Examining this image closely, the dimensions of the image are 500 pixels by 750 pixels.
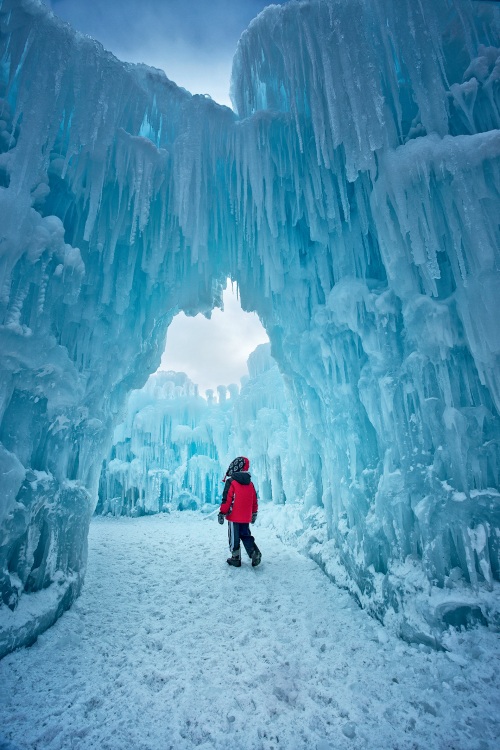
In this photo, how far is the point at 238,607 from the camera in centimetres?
487

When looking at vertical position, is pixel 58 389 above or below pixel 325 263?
below

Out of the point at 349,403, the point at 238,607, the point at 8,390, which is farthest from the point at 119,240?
the point at 238,607

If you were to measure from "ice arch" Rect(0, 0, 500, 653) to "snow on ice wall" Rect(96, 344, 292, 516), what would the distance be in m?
9.14

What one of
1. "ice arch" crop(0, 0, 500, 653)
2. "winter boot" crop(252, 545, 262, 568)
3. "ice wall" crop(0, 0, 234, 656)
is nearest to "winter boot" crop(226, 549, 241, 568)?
"winter boot" crop(252, 545, 262, 568)

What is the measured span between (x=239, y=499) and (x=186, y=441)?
1528 centimetres

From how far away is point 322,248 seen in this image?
7512 millimetres

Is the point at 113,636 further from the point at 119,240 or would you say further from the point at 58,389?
the point at 119,240

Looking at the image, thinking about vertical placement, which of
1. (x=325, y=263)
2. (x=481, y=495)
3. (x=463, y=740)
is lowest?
(x=463, y=740)

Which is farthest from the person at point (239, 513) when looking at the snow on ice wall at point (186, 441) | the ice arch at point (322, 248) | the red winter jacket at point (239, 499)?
the snow on ice wall at point (186, 441)

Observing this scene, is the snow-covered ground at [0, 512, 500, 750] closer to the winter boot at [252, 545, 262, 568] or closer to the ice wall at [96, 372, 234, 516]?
the winter boot at [252, 545, 262, 568]

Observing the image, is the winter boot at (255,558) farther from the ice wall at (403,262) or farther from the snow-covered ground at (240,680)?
Result: the ice wall at (403,262)

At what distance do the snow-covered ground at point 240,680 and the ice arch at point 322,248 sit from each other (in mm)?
528

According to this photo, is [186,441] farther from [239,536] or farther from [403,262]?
[403,262]

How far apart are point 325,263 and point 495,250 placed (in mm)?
3559
